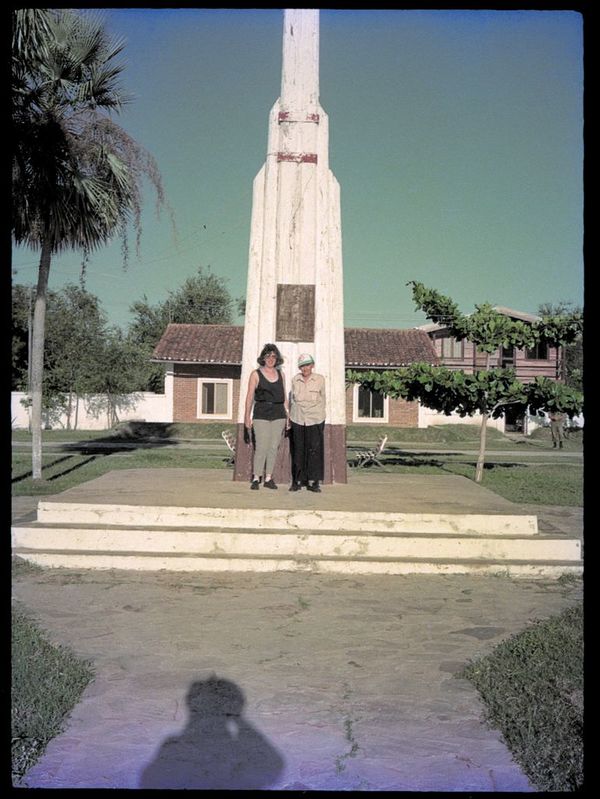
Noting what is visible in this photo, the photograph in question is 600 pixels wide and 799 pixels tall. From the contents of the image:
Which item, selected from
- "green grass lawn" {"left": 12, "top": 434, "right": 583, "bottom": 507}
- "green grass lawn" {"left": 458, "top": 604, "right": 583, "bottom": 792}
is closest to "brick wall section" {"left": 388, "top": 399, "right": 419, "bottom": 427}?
"green grass lawn" {"left": 12, "top": 434, "right": 583, "bottom": 507}

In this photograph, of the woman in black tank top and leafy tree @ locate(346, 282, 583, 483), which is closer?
the woman in black tank top

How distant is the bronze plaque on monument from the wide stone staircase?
262 cm

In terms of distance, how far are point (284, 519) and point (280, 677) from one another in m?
3.00

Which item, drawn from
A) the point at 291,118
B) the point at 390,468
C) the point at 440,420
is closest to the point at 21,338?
the point at 440,420

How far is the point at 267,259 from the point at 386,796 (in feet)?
23.2

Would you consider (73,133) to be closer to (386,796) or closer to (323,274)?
(323,274)

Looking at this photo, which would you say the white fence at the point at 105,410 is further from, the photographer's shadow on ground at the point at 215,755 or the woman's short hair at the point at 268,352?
the photographer's shadow on ground at the point at 215,755

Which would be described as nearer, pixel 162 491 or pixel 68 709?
pixel 68 709

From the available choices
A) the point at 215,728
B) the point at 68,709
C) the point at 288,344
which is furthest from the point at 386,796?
the point at 288,344

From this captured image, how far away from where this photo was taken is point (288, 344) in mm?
9250

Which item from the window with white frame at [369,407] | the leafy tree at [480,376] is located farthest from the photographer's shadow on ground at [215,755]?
the window with white frame at [369,407]

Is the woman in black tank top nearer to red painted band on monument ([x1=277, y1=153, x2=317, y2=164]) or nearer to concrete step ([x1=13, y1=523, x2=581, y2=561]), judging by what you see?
concrete step ([x1=13, y1=523, x2=581, y2=561])

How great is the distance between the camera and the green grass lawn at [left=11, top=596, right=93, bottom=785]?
3393 mm

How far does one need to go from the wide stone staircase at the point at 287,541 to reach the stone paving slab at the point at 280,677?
0.21 m
